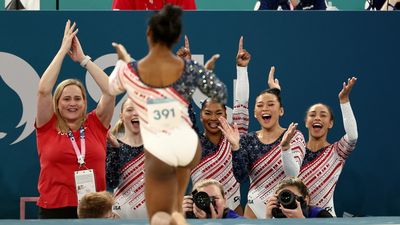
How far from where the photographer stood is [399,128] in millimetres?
7219

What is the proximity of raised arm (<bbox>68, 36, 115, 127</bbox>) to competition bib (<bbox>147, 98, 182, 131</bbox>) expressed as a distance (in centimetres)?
163

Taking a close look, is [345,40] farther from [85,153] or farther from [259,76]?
[85,153]

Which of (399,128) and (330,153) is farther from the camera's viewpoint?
(399,128)

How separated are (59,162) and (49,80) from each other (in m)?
0.56

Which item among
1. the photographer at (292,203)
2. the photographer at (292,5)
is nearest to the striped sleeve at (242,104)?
the photographer at (292,203)

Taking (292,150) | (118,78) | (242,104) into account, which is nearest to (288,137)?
(292,150)

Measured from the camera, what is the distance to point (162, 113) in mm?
4004

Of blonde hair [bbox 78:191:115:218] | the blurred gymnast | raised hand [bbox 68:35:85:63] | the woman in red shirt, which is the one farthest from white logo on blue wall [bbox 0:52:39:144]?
the blurred gymnast

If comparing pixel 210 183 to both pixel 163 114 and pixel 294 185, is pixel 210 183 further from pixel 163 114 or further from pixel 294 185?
pixel 163 114

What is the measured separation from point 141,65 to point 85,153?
2015mm

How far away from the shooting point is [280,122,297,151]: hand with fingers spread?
614 centimetres

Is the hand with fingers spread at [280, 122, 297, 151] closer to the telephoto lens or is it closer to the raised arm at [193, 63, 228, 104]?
the telephoto lens

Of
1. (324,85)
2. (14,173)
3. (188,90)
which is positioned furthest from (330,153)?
(188,90)

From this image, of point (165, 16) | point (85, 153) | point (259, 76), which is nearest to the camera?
point (165, 16)
